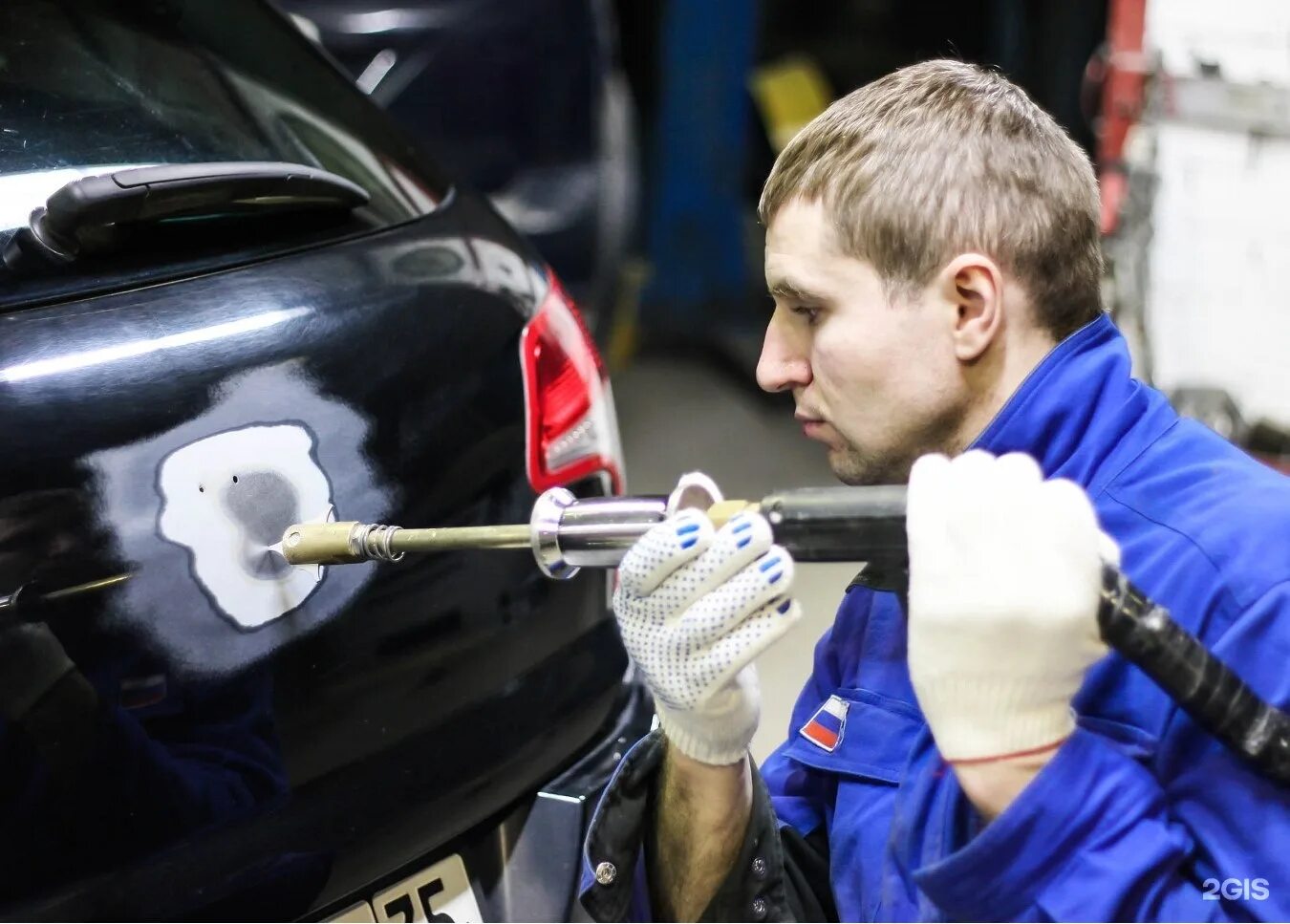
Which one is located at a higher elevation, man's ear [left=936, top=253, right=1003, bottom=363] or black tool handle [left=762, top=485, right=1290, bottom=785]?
man's ear [left=936, top=253, right=1003, bottom=363]

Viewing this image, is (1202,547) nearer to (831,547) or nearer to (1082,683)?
(1082,683)

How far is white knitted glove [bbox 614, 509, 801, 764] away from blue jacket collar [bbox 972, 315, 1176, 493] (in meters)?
0.29

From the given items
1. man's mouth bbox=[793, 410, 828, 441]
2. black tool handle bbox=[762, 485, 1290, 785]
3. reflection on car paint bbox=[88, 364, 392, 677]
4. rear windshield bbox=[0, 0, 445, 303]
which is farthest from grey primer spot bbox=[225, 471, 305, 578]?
black tool handle bbox=[762, 485, 1290, 785]

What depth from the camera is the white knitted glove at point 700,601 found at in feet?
3.63

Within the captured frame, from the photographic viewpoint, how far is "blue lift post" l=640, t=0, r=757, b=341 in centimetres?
558

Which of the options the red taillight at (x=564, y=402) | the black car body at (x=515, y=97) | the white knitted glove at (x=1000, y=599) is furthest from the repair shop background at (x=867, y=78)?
the white knitted glove at (x=1000, y=599)

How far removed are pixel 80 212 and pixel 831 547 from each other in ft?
2.85

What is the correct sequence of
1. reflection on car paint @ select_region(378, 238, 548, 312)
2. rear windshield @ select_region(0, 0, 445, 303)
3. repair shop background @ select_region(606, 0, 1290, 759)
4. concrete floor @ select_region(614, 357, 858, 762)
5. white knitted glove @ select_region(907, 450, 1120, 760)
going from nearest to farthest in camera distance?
white knitted glove @ select_region(907, 450, 1120, 760) → rear windshield @ select_region(0, 0, 445, 303) → reflection on car paint @ select_region(378, 238, 548, 312) → repair shop background @ select_region(606, 0, 1290, 759) → concrete floor @ select_region(614, 357, 858, 762)

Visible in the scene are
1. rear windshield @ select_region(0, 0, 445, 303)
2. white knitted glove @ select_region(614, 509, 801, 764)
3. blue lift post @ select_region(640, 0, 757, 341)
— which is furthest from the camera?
blue lift post @ select_region(640, 0, 757, 341)

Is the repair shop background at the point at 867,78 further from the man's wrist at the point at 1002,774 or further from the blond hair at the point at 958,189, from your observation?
the man's wrist at the point at 1002,774

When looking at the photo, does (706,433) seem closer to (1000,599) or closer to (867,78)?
(867,78)

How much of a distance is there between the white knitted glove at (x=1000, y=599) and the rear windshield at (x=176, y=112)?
90 centimetres

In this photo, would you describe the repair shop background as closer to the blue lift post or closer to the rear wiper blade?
the blue lift post

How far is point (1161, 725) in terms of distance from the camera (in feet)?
3.68
